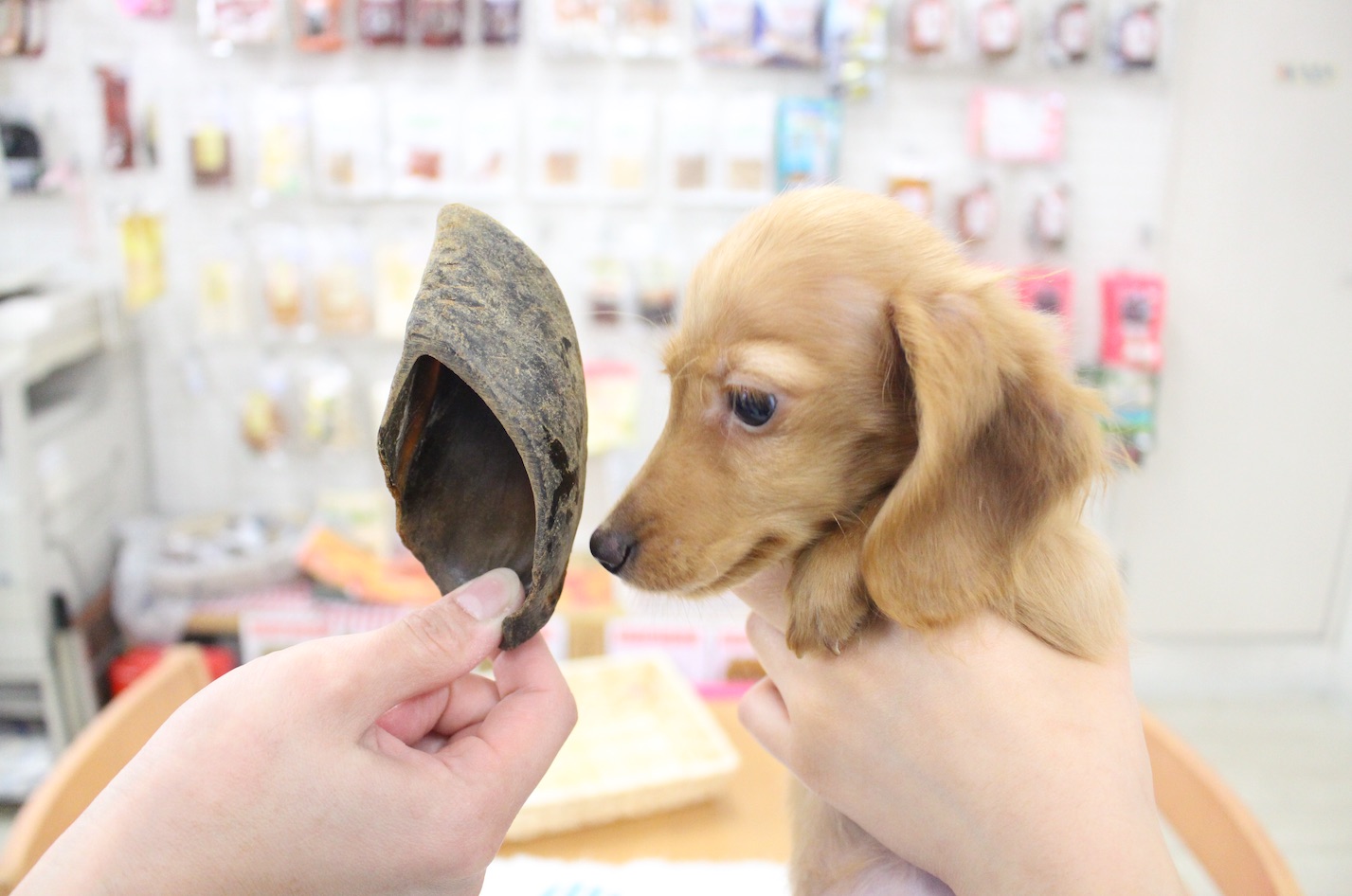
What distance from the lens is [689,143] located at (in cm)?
276

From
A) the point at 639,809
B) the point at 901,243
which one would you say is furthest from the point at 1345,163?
the point at 639,809

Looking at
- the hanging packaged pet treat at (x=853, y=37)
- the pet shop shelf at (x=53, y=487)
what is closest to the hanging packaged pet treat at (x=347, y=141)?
the pet shop shelf at (x=53, y=487)

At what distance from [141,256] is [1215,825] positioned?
10.2 feet

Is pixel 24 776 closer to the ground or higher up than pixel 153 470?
closer to the ground

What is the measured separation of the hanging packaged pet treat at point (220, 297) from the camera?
9.44ft

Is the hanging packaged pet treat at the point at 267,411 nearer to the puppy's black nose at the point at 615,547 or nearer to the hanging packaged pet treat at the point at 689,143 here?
the hanging packaged pet treat at the point at 689,143

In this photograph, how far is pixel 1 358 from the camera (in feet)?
7.68

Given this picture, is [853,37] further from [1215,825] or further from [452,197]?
[1215,825]

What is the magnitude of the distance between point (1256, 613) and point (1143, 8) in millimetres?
2214

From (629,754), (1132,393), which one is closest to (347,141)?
(629,754)

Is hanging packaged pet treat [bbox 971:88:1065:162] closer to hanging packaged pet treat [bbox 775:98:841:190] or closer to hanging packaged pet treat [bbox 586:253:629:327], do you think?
hanging packaged pet treat [bbox 775:98:841:190]

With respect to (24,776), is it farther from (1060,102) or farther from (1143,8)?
(1143,8)

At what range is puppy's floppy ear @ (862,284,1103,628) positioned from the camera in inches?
33.9

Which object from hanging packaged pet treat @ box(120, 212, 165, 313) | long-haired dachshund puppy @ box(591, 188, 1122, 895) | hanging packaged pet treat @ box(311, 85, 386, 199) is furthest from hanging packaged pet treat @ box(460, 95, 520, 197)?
long-haired dachshund puppy @ box(591, 188, 1122, 895)
